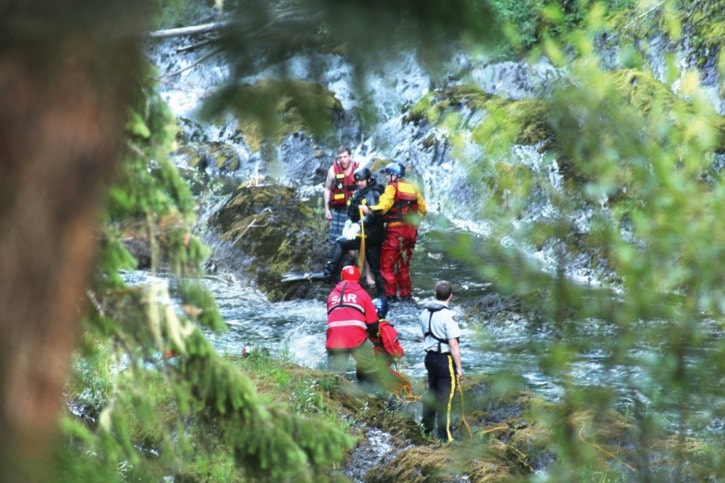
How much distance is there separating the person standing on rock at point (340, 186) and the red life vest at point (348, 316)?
14.7 feet

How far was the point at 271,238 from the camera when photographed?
51.4ft

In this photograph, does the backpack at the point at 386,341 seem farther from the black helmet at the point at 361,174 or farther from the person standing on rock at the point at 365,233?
the black helmet at the point at 361,174

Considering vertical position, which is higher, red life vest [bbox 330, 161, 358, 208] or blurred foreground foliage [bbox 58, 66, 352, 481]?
red life vest [bbox 330, 161, 358, 208]

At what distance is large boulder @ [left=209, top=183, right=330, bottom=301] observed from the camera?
14742 millimetres

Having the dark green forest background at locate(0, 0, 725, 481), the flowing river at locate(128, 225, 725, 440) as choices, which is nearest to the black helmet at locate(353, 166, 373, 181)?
the flowing river at locate(128, 225, 725, 440)

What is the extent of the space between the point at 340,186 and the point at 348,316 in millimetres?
4799

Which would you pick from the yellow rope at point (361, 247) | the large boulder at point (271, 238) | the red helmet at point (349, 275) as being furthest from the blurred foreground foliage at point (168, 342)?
the large boulder at point (271, 238)

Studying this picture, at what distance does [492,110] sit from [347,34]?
134cm

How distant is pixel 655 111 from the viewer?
3.58 meters

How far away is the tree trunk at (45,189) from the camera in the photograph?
1704 mm

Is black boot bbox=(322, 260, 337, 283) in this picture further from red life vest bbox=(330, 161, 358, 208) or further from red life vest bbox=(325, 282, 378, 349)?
red life vest bbox=(325, 282, 378, 349)

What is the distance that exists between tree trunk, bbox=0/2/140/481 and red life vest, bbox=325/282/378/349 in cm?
722

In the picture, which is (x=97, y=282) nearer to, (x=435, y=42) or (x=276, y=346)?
(x=435, y=42)

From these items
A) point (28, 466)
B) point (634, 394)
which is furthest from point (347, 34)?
point (634, 394)
